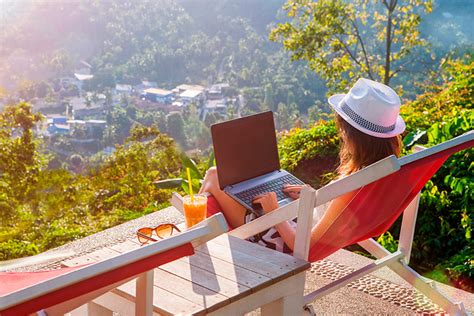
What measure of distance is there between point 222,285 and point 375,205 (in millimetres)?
694

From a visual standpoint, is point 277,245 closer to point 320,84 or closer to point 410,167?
point 410,167

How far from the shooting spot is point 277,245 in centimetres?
283

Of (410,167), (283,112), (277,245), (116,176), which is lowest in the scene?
(283,112)

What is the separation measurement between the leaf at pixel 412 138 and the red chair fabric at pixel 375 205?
7.12 ft

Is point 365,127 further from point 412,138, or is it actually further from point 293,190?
point 412,138

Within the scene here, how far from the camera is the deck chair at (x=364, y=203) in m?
2.31

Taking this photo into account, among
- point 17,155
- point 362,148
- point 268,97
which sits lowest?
point 268,97

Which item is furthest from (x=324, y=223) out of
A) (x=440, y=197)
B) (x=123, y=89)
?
(x=123, y=89)

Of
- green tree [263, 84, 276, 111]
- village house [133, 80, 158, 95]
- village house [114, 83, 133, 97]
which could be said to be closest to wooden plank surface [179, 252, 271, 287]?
village house [114, 83, 133, 97]

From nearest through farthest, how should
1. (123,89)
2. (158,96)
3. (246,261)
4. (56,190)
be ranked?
(246,261) < (56,190) < (158,96) < (123,89)

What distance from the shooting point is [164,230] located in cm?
261

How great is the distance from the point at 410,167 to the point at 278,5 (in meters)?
11.6

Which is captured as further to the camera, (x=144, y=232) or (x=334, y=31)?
(x=334, y=31)

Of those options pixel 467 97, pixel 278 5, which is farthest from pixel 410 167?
pixel 278 5
